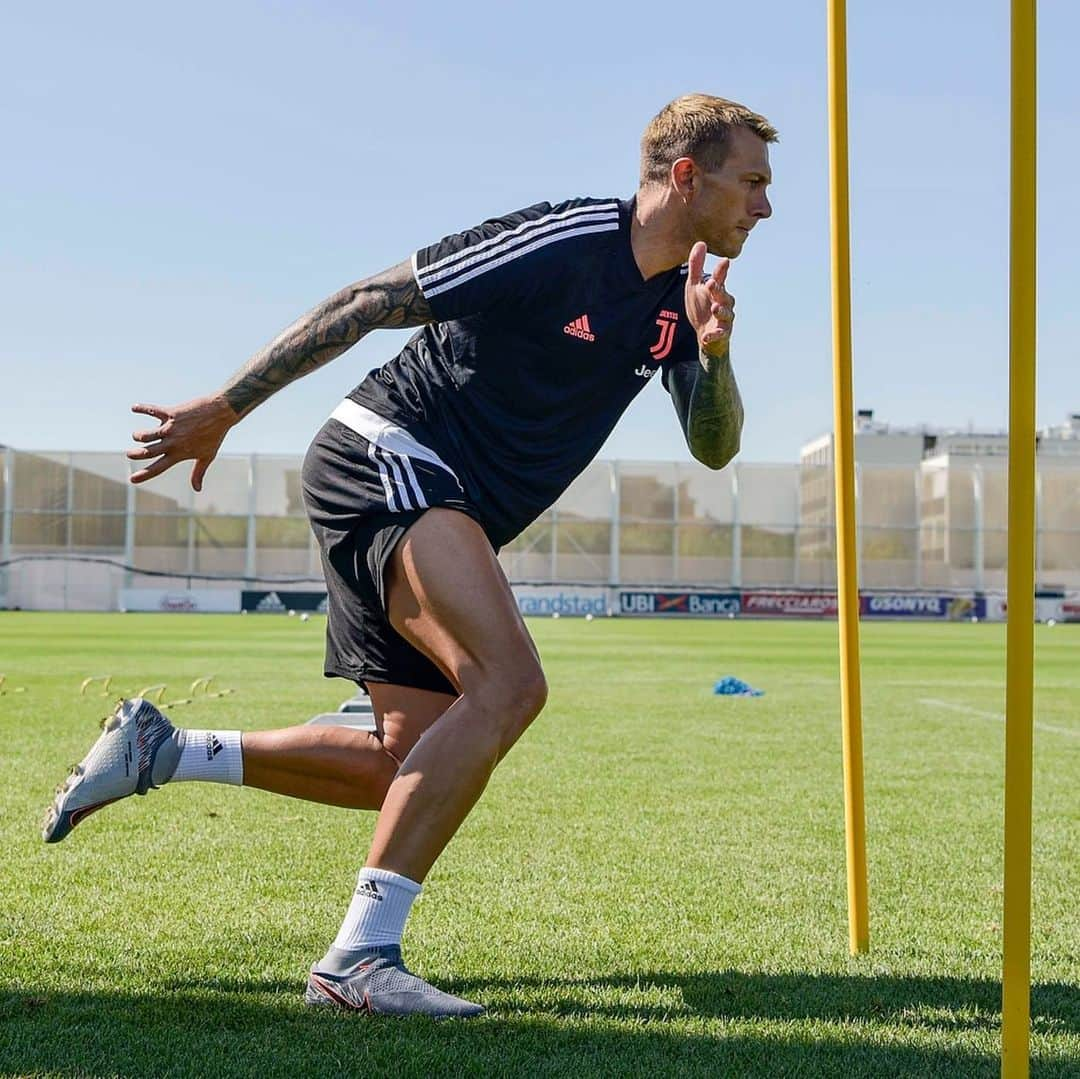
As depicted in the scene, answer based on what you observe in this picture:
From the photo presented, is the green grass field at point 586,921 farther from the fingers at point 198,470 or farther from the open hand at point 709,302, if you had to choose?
the open hand at point 709,302

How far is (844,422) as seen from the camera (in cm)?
349

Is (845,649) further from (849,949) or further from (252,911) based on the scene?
(252,911)

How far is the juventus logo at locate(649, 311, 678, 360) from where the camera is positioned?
3441 mm

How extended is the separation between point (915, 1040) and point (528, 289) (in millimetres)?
1845

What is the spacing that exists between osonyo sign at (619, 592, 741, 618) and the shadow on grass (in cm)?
4771

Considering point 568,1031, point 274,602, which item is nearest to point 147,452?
point 568,1031

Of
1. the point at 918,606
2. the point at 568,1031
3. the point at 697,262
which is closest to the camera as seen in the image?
the point at 568,1031

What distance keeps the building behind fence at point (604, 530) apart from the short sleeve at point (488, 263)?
167ft

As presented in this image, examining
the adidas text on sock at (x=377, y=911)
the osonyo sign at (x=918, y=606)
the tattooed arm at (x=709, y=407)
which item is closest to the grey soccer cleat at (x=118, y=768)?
the adidas text on sock at (x=377, y=911)

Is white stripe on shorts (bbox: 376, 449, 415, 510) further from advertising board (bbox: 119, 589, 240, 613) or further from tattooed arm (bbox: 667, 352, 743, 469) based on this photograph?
advertising board (bbox: 119, 589, 240, 613)

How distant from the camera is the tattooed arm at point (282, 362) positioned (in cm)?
323

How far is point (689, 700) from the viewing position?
507 inches

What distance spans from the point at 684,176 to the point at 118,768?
2.09 meters

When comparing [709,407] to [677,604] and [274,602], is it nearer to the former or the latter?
[274,602]
